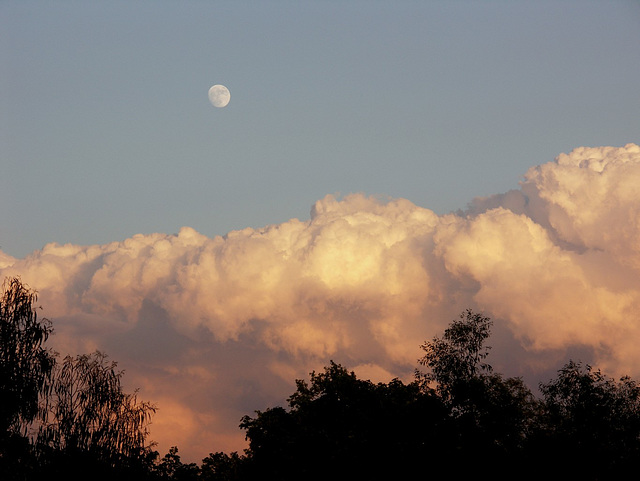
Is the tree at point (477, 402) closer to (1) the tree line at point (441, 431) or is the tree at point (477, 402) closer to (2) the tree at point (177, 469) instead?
Result: (1) the tree line at point (441, 431)

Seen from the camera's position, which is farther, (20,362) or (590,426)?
(590,426)

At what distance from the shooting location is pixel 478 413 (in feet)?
175

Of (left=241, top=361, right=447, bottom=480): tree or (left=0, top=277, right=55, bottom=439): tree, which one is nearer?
(left=0, top=277, right=55, bottom=439): tree

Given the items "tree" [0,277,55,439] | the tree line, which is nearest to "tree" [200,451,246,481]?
the tree line

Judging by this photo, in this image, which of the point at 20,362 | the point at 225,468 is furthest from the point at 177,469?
the point at 20,362

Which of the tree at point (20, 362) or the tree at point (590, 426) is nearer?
the tree at point (20, 362)

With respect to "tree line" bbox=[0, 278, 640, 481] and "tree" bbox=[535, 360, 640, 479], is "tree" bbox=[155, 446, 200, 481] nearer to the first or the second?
"tree line" bbox=[0, 278, 640, 481]

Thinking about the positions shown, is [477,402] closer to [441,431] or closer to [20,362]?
[441,431]

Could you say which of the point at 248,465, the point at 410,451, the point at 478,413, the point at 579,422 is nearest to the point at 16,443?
the point at 248,465

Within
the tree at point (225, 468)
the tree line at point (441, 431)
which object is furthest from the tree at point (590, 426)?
the tree at point (225, 468)

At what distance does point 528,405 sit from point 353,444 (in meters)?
13.3

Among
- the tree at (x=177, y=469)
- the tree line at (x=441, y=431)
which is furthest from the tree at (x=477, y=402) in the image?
the tree at (x=177, y=469)

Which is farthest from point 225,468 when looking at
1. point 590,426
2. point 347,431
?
point 590,426

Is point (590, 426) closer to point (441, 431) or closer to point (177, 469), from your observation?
point (441, 431)
